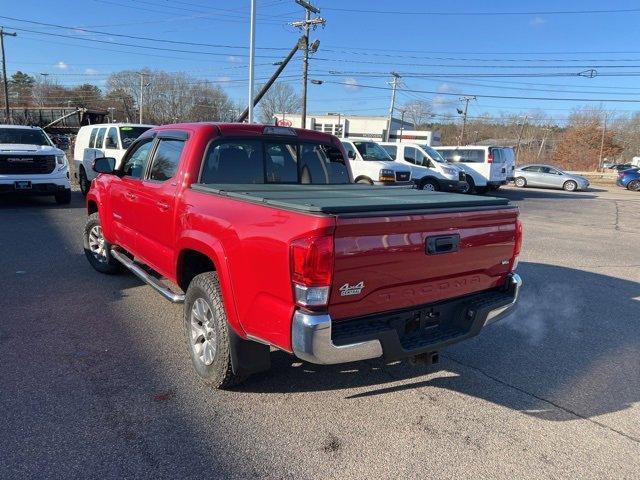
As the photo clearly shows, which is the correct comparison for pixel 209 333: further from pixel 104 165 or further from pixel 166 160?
pixel 104 165

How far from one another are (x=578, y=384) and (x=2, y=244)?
823 centimetres

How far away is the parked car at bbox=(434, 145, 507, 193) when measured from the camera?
Result: 20.0 metres

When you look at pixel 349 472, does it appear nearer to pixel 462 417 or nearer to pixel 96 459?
pixel 462 417

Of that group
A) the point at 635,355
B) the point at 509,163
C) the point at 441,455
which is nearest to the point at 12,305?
the point at 441,455

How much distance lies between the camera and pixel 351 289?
2.70 metres

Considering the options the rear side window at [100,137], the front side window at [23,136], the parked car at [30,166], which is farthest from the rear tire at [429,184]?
the front side window at [23,136]

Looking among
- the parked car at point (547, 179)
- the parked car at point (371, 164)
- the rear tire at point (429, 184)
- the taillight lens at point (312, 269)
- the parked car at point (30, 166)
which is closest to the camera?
the taillight lens at point (312, 269)

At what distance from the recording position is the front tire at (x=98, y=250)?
19.7 ft

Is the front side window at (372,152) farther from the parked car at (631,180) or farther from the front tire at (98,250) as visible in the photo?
the parked car at (631,180)

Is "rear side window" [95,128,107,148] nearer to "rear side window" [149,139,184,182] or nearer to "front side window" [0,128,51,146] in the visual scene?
"front side window" [0,128,51,146]

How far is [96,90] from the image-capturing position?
9112cm

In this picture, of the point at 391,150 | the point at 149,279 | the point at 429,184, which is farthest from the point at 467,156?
the point at 149,279

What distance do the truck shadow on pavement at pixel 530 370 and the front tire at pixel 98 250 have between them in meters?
3.06

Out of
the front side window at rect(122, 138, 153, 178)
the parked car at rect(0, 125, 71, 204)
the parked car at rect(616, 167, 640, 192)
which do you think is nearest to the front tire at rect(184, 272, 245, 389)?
the front side window at rect(122, 138, 153, 178)
